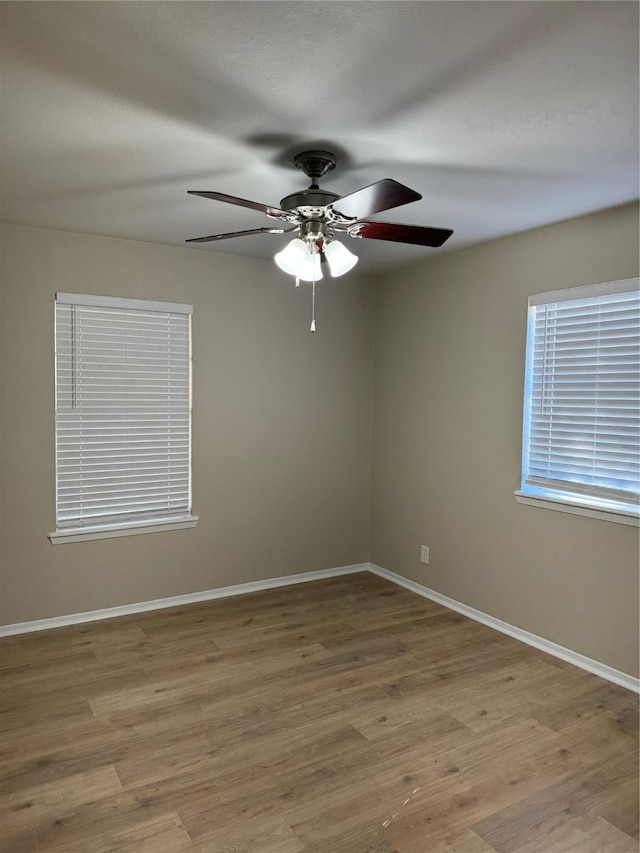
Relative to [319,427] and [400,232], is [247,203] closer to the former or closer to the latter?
[400,232]

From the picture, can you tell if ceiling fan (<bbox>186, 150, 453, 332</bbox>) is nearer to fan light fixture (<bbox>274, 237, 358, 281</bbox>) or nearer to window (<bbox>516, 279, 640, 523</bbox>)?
fan light fixture (<bbox>274, 237, 358, 281</bbox>)

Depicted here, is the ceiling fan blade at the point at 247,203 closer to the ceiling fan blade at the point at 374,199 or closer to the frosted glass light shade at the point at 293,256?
the frosted glass light shade at the point at 293,256

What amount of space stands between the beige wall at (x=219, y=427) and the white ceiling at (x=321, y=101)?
744 mm

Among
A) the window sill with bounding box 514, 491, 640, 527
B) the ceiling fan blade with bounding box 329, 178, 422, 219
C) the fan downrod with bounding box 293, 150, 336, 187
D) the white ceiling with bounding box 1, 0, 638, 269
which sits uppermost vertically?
the white ceiling with bounding box 1, 0, 638, 269

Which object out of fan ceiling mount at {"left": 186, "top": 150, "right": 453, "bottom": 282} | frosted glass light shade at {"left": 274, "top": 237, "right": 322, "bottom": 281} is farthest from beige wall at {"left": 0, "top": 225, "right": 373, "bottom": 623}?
frosted glass light shade at {"left": 274, "top": 237, "right": 322, "bottom": 281}

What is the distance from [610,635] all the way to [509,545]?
78 cm

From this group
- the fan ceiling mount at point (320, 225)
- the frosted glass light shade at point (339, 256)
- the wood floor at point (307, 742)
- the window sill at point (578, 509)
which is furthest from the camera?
→ the window sill at point (578, 509)

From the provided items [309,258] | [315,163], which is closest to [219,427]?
[309,258]

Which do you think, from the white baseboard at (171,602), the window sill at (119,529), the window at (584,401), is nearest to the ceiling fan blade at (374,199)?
the window at (584,401)

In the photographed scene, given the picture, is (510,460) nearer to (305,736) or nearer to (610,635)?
(610,635)

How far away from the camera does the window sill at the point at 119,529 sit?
12.5 feet

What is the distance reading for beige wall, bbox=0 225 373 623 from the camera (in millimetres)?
3680

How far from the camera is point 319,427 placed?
4805 millimetres

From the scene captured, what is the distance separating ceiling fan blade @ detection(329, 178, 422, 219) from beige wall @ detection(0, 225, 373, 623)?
2144 mm
